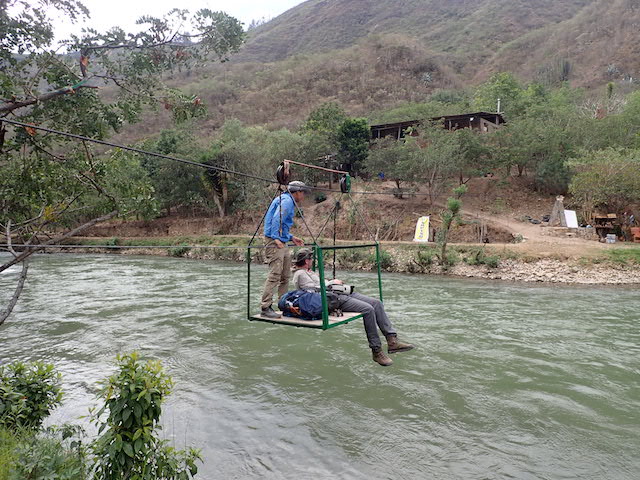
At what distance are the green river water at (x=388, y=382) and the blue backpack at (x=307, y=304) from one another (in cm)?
152

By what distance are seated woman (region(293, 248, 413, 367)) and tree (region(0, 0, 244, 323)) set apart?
3.04 metres

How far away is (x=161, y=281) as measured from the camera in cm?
2112

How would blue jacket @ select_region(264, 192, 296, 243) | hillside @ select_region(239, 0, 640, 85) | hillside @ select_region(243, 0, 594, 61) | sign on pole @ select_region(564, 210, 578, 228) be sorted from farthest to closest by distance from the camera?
1. hillside @ select_region(243, 0, 594, 61)
2. hillside @ select_region(239, 0, 640, 85)
3. sign on pole @ select_region(564, 210, 578, 228)
4. blue jacket @ select_region(264, 192, 296, 243)

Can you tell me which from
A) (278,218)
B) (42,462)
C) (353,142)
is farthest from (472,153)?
(42,462)

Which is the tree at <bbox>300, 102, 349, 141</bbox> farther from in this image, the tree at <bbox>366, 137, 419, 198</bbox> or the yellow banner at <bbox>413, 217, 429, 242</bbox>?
the yellow banner at <bbox>413, 217, 429, 242</bbox>

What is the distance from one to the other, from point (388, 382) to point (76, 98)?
7237mm

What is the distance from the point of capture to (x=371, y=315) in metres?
6.74

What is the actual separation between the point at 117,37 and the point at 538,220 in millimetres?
29687

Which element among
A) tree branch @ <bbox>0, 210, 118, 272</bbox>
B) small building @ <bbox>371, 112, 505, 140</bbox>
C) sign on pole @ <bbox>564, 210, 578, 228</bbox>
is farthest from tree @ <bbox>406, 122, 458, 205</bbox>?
tree branch @ <bbox>0, 210, 118, 272</bbox>

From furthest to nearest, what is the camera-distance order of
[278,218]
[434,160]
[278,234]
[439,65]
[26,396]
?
[439,65] < [434,160] < [278,234] < [278,218] < [26,396]

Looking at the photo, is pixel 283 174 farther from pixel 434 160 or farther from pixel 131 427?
pixel 434 160

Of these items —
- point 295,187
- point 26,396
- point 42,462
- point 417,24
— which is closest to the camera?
point 42,462

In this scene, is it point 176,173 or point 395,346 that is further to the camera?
point 176,173

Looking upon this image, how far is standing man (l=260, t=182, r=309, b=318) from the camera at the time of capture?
7.17m
